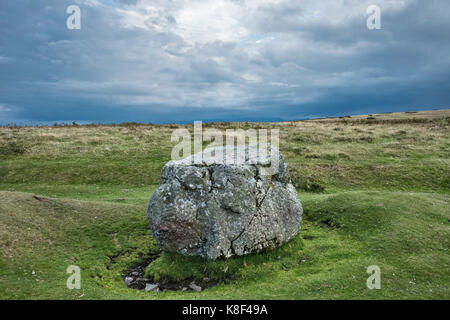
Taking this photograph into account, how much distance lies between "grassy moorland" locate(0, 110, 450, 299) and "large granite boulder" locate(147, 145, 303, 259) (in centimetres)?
65

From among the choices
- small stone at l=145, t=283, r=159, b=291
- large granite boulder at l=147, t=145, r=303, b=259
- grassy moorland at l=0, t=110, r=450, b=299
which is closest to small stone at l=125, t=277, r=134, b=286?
grassy moorland at l=0, t=110, r=450, b=299

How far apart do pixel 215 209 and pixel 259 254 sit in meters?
2.94

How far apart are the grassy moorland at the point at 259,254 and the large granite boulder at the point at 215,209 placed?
65cm

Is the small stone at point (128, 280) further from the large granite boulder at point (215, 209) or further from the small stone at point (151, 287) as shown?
the large granite boulder at point (215, 209)

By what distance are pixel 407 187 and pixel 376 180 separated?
8.13 feet

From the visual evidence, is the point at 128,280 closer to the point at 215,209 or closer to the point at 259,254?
the point at 215,209

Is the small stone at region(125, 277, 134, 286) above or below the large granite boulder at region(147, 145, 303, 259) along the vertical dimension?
below

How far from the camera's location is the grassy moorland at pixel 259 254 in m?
11.3

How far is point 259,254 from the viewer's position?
1384cm

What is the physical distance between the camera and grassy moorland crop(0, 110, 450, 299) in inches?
446

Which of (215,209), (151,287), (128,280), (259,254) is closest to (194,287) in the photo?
(151,287)

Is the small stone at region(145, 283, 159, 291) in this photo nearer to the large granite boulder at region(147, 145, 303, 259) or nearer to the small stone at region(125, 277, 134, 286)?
the small stone at region(125, 277, 134, 286)

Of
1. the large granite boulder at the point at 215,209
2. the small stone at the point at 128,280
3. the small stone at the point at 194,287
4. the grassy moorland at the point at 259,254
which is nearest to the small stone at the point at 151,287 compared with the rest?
the grassy moorland at the point at 259,254
